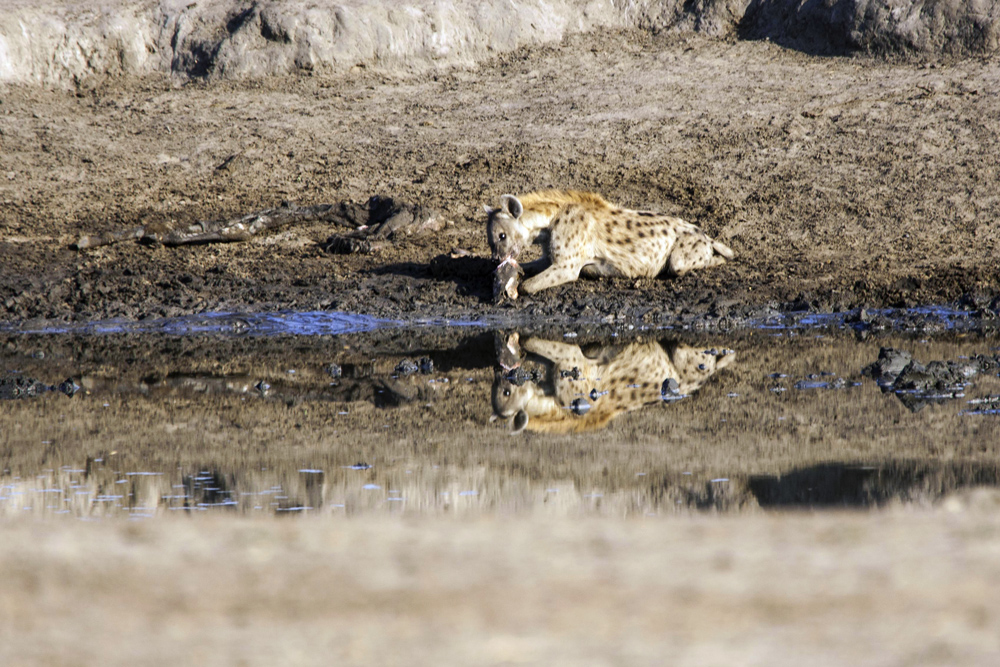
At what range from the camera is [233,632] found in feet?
10.9

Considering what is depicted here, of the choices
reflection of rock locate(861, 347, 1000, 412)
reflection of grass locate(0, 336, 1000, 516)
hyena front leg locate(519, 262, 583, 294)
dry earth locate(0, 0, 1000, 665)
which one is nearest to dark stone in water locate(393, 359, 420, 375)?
reflection of grass locate(0, 336, 1000, 516)

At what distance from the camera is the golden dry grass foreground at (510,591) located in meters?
3.15

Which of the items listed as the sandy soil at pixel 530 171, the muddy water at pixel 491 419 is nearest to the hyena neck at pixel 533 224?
the sandy soil at pixel 530 171

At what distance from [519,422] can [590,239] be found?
5426 mm

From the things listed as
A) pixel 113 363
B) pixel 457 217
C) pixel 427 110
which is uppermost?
pixel 427 110

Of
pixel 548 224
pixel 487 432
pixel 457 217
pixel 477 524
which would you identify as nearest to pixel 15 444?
pixel 487 432

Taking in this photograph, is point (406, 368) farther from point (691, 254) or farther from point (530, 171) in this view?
point (530, 171)

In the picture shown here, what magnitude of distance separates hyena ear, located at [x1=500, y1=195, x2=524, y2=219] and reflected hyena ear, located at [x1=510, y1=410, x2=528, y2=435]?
15.9ft

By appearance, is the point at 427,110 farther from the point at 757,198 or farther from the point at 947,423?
the point at 947,423

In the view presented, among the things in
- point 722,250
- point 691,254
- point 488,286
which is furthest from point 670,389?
point 722,250

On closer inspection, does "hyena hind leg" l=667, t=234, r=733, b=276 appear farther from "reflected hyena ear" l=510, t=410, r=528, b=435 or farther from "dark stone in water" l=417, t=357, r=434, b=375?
"reflected hyena ear" l=510, t=410, r=528, b=435

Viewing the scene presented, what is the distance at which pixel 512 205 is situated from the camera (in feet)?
38.3

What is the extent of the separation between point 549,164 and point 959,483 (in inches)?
402

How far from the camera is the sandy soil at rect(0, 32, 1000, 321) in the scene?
466 inches
